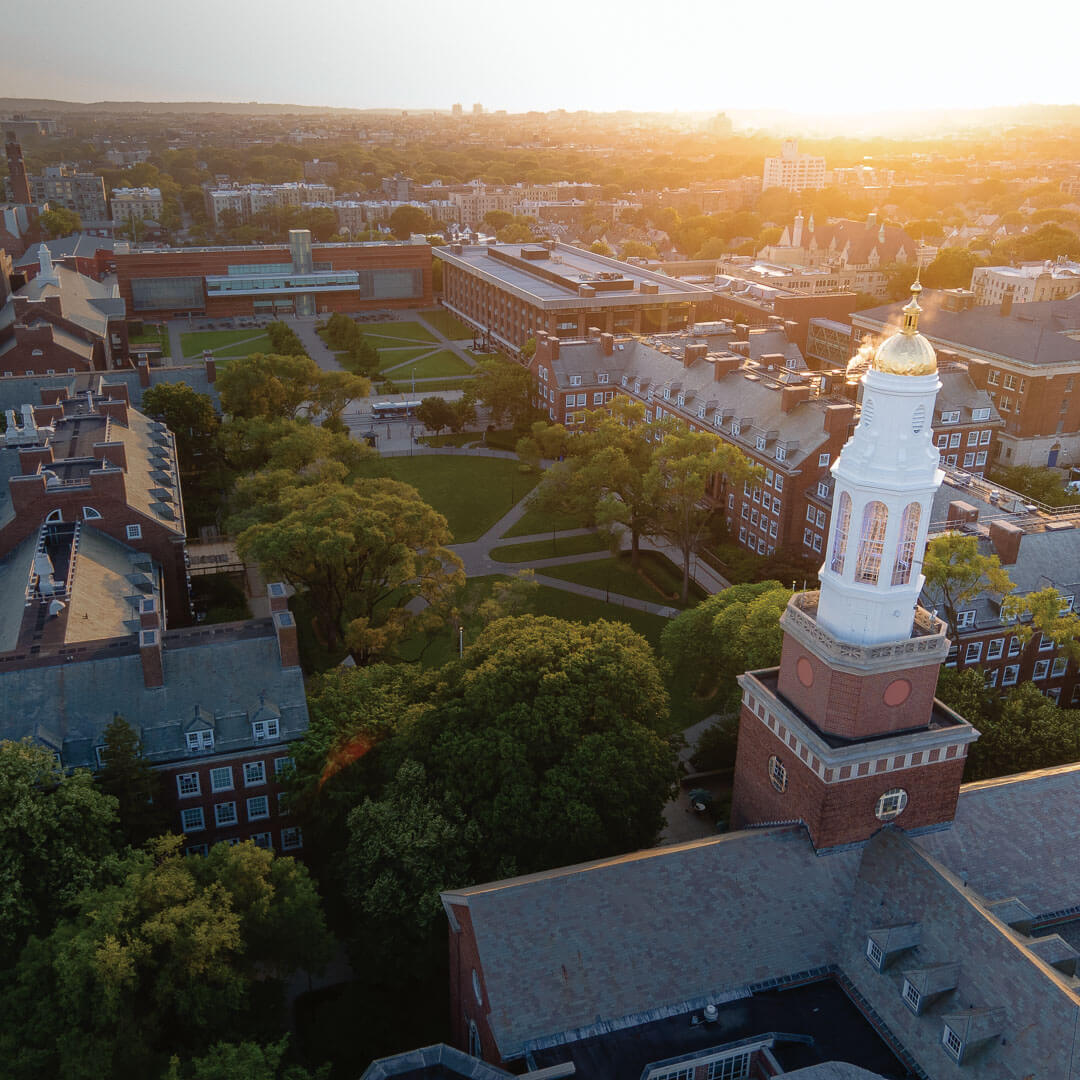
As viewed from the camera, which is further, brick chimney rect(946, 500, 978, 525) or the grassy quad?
the grassy quad

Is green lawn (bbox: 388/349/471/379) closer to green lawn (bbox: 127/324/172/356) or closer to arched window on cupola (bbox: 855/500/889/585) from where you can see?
green lawn (bbox: 127/324/172/356)

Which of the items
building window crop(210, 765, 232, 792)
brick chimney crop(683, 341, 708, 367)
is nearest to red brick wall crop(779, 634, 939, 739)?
building window crop(210, 765, 232, 792)

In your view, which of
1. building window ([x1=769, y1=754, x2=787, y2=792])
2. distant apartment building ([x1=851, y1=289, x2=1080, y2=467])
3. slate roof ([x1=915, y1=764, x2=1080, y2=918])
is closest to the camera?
slate roof ([x1=915, y1=764, x2=1080, y2=918])

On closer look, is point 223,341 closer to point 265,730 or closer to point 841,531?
point 265,730

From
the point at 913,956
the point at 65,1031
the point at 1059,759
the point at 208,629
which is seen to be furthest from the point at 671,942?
the point at 208,629

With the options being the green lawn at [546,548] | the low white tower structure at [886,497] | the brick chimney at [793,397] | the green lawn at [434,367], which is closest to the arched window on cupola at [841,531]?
the low white tower structure at [886,497]

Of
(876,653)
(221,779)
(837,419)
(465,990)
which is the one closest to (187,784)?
(221,779)

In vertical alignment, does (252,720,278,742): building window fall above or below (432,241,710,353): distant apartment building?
below
